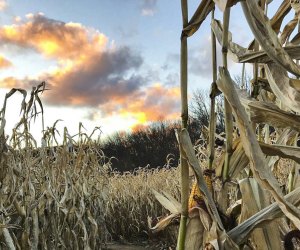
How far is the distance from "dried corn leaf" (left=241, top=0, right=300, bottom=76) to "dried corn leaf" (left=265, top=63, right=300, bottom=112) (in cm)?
7

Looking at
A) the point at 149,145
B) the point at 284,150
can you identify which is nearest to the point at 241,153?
the point at 284,150

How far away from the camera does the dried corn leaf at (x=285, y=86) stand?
878mm

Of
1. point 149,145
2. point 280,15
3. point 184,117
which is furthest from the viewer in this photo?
point 149,145

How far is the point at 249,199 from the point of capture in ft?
3.08

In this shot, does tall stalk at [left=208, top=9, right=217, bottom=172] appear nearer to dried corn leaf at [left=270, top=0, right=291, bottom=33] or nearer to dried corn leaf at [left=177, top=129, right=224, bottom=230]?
dried corn leaf at [left=177, top=129, right=224, bottom=230]

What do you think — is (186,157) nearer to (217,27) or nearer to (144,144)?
(217,27)

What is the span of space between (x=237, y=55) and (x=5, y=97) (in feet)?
3.83

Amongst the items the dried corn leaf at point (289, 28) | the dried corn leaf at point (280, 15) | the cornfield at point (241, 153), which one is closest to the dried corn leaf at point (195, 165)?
the cornfield at point (241, 153)

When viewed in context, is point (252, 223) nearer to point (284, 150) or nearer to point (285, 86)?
point (284, 150)

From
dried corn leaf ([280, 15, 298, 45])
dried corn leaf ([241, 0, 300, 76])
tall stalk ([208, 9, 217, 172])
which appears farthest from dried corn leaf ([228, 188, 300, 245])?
dried corn leaf ([280, 15, 298, 45])

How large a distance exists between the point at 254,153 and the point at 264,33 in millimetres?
189

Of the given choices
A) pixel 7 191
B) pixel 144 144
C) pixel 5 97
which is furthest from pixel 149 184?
pixel 144 144

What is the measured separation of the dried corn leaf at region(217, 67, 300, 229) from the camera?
76 centimetres

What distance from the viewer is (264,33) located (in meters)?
0.81
